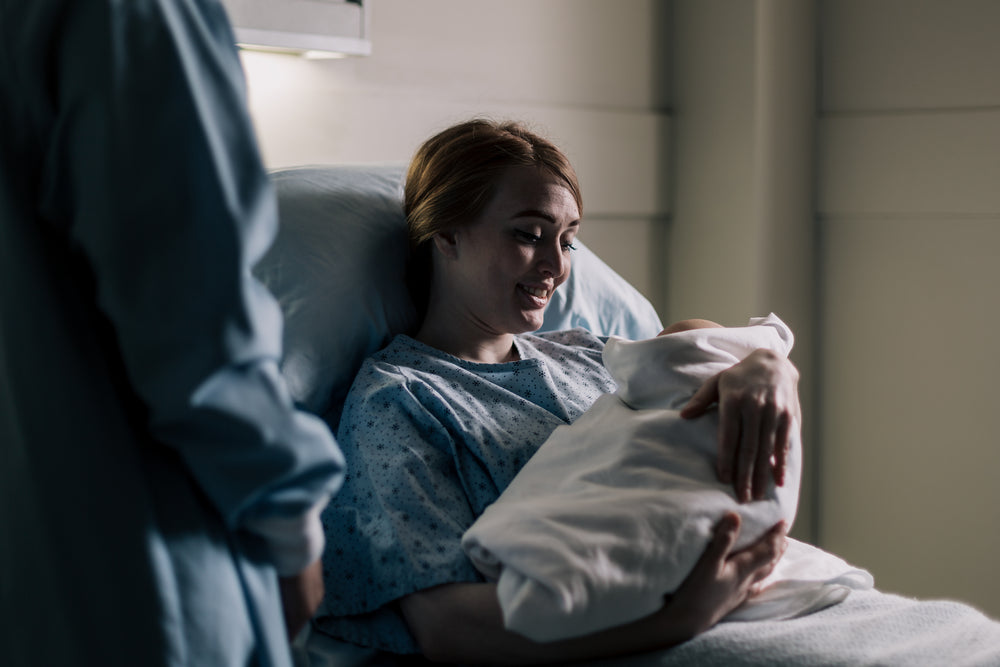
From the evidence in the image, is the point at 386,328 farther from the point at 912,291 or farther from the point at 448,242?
the point at 912,291

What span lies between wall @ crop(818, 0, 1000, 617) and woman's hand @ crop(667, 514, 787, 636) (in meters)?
1.43

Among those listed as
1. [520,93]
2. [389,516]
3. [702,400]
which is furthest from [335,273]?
[520,93]

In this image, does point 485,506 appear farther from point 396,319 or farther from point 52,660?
point 52,660

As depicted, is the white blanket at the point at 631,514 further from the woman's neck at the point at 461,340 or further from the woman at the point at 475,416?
the woman's neck at the point at 461,340

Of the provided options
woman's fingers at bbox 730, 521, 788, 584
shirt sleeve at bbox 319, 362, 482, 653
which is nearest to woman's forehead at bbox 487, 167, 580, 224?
shirt sleeve at bbox 319, 362, 482, 653

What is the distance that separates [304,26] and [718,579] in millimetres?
1139

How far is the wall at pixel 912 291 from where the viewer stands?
7.72 feet

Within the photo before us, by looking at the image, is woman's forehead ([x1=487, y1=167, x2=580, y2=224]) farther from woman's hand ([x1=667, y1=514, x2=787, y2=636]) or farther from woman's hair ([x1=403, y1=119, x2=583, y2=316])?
woman's hand ([x1=667, y1=514, x2=787, y2=636])

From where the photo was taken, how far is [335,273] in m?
1.56

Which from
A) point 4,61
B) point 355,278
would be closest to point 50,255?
point 4,61

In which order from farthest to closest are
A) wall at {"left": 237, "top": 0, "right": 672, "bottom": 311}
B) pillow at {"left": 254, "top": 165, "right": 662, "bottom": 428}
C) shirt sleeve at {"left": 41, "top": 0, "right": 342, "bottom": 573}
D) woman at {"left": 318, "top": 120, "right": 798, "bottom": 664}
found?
1. wall at {"left": 237, "top": 0, "right": 672, "bottom": 311}
2. pillow at {"left": 254, "top": 165, "right": 662, "bottom": 428}
3. woman at {"left": 318, "top": 120, "right": 798, "bottom": 664}
4. shirt sleeve at {"left": 41, "top": 0, "right": 342, "bottom": 573}

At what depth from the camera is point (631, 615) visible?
108cm

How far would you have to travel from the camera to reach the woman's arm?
1131 mm

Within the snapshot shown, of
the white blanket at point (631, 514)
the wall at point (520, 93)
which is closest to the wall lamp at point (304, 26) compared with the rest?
the wall at point (520, 93)
